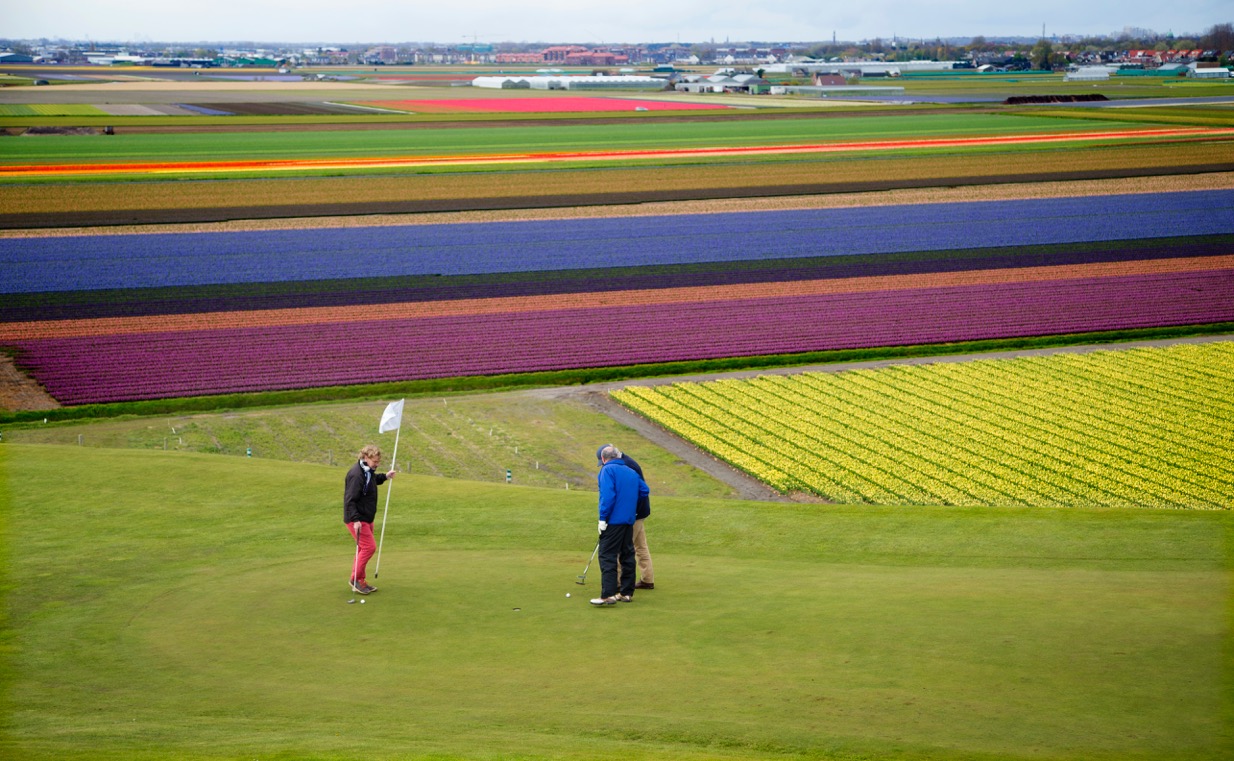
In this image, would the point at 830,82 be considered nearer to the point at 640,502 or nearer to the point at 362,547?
the point at 640,502

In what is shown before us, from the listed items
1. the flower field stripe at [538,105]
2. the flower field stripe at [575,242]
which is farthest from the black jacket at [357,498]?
the flower field stripe at [538,105]

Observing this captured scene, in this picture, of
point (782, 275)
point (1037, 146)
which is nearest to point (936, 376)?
point (782, 275)

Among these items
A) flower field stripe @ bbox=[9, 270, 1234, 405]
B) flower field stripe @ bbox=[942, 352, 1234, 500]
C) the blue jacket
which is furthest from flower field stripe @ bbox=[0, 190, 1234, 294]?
the blue jacket

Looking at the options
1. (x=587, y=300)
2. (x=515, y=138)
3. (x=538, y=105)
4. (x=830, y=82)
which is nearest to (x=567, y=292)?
(x=587, y=300)

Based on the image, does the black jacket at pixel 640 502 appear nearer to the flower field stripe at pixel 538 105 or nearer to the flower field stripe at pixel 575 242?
the flower field stripe at pixel 575 242

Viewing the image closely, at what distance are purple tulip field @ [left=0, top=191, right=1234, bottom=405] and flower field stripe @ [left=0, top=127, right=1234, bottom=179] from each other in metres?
20.8

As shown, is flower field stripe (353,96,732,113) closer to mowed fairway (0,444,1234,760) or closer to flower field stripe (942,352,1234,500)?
flower field stripe (942,352,1234,500)

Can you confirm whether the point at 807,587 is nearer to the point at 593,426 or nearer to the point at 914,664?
the point at 914,664

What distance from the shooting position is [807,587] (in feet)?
44.4

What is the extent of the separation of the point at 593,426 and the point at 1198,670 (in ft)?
63.8

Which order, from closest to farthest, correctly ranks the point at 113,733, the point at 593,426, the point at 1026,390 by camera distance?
the point at 113,733 → the point at 593,426 → the point at 1026,390

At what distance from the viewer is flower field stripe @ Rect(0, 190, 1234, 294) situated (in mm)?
45750

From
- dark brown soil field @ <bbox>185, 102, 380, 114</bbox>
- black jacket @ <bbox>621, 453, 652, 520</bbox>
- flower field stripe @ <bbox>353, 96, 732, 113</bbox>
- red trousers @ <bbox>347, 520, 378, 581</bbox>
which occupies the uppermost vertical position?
dark brown soil field @ <bbox>185, 102, 380, 114</bbox>

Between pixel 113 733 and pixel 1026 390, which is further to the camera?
pixel 1026 390
